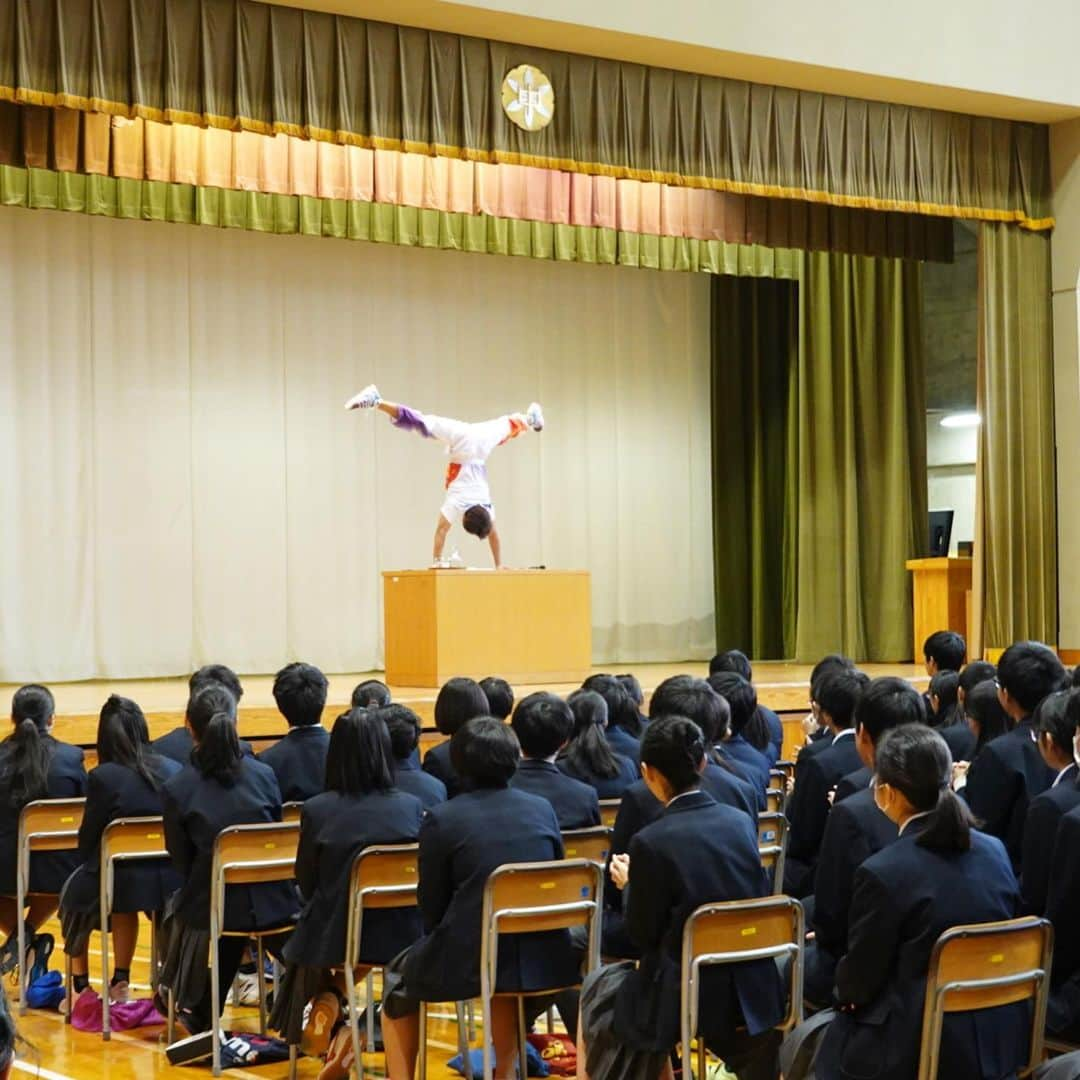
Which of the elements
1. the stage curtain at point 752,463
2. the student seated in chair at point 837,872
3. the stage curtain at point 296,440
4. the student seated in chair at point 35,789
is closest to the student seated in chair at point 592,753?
the student seated in chair at point 837,872

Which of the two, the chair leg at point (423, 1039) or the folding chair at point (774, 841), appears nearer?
the chair leg at point (423, 1039)

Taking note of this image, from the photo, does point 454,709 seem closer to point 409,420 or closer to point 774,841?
point 774,841

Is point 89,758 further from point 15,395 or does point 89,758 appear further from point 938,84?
point 938,84

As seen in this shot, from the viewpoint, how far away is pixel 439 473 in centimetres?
1402

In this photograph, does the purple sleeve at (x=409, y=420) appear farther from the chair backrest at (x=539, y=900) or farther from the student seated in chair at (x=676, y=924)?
the student seated in chair at (x=676, y=924)

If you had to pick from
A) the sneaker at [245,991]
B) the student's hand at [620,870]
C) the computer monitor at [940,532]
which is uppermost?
the computer monitor at [940,532]

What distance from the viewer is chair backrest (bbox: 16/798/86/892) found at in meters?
5.67

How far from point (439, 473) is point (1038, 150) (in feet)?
18.1

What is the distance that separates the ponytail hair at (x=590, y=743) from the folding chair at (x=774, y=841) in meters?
0.66

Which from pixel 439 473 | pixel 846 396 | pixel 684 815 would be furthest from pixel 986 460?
pixel 684 815

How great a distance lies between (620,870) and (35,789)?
9.55 ft

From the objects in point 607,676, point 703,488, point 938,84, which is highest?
point 938,84

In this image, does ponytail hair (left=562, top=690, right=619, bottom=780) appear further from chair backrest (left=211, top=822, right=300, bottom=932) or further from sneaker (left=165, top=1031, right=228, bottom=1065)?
sneaker (left=165, top=1031, right=228, bottom=1065)

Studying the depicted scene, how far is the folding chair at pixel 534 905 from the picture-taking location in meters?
4.05
